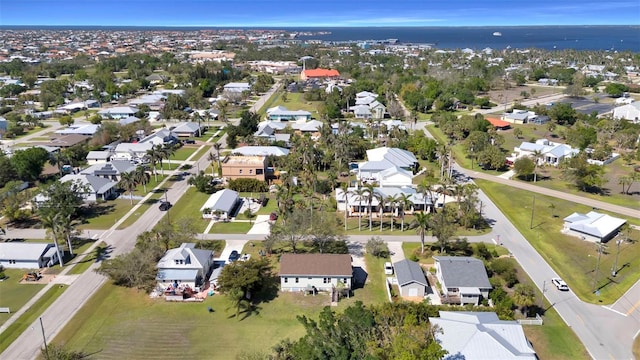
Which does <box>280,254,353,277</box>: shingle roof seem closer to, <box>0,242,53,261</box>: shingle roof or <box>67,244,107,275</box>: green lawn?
<box>67,244,107,275</box>: green lawn

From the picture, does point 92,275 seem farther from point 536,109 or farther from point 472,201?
point 536,109

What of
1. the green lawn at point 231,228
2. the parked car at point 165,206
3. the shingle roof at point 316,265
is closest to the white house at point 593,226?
the shingle roof at point 316,265

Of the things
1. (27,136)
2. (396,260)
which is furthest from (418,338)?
(27,136)

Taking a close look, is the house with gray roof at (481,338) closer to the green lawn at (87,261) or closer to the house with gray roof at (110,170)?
the green lawn at (87,261)

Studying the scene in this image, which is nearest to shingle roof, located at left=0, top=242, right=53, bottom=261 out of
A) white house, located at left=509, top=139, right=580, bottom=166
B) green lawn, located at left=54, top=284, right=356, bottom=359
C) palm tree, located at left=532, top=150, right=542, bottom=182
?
green lawn, located at left=54, top=284, right=356, bottom=359

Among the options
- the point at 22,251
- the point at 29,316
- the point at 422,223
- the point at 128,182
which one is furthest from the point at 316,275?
the point at 128,182

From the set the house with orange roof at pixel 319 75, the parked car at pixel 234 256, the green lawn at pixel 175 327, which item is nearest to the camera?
the green lawn at pixel 175 327
